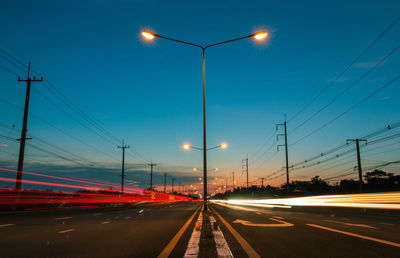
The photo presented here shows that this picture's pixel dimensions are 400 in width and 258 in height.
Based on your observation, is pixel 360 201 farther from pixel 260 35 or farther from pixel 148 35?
pixel 148 35

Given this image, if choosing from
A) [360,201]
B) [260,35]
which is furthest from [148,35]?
[360,201]

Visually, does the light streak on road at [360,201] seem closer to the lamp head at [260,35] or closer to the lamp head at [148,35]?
the lamp head at [260,35]

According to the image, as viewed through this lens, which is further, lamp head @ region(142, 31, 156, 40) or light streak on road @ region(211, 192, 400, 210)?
light streak on road @ region(211, 192, 400, 210)

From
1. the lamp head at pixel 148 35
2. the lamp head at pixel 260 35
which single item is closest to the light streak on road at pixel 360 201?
the lamp head at pixel 260 35

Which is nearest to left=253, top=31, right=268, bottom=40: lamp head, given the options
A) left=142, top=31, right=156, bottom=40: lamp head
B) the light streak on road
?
left=142, top=31, right=156, bottom=40: lamp head

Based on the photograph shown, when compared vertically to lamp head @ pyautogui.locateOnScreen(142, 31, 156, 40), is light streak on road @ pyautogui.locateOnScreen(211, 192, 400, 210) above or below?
below

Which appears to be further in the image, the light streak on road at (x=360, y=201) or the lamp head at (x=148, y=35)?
the light streak on road at (x=360, y=201)

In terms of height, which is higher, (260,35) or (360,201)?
(260,35)

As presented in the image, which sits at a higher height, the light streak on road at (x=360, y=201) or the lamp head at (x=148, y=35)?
the lamp head at (x=148, y=35)

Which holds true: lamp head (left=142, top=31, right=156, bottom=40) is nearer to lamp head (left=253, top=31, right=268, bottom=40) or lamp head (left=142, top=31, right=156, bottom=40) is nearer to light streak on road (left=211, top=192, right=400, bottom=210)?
lamp head (left=253, top=31, right=268, bottom=40)

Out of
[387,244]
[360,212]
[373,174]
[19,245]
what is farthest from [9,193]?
[373,174]

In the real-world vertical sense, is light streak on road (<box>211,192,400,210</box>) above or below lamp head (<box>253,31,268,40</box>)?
below

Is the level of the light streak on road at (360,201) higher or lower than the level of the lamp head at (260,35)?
lower

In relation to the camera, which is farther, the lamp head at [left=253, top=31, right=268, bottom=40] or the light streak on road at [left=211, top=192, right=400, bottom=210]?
the light streak on road at [left=211, top=192, right=400, bottom=210]
